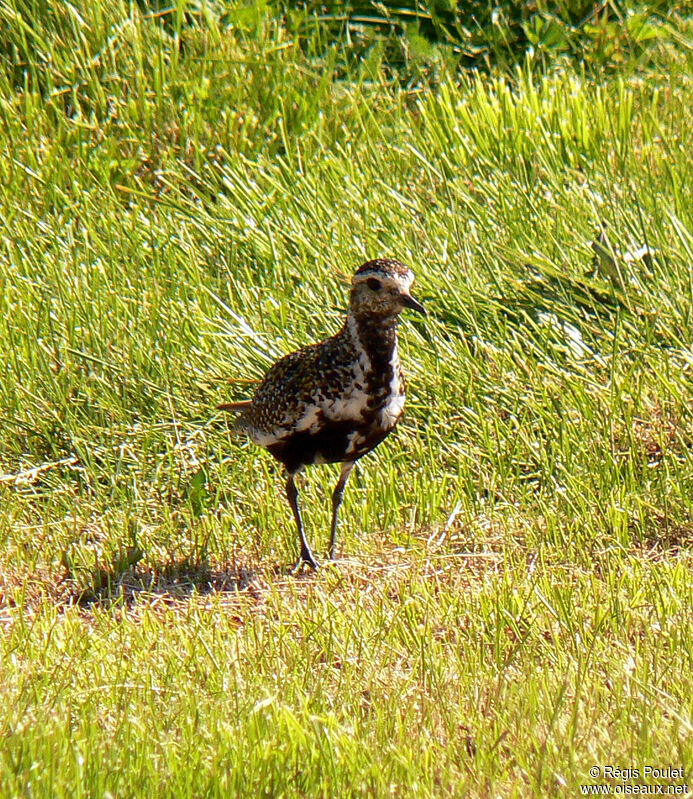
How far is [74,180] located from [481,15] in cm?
348

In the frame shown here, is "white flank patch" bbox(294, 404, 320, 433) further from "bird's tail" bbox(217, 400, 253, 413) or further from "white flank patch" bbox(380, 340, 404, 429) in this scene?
"bird's tail" bbox(217, 400, 253, 413)

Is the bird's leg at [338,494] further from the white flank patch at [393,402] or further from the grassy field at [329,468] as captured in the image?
the white flank patch at [393,402]

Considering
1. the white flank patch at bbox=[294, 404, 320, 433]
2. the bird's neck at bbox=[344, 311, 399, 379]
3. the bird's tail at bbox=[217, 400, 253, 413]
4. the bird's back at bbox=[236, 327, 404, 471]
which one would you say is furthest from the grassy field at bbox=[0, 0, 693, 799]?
the bird's neck at bbox=[344, 311, 399, 379]

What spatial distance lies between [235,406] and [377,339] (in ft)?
3.31

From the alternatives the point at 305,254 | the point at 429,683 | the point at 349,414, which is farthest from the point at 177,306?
the point at 429,683

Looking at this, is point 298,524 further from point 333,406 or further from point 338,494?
point 333,406

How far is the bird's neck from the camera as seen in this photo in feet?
16.3

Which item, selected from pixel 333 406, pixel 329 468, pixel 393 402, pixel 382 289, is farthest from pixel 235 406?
pixel 382 289

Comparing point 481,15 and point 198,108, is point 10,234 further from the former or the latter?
point 481,15

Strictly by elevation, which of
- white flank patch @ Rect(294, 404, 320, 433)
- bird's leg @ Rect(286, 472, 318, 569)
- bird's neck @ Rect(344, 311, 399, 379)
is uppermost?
bird's neck @ Rect(344, 311, 399, 379)

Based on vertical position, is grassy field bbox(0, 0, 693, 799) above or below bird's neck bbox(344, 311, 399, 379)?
below

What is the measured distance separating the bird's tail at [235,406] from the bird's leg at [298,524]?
1.45 feet

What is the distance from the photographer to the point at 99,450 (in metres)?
5.94

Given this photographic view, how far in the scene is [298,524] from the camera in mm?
5246
